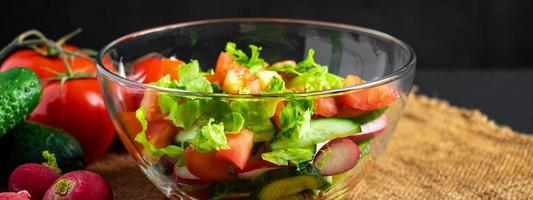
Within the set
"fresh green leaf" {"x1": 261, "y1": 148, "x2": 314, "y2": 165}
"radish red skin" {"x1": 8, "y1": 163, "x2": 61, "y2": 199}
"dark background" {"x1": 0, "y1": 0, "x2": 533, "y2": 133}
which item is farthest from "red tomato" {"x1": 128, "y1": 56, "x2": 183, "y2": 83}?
"dark background" {"x1": 0, "y1": 0, "x2": 533, "y2": 133}

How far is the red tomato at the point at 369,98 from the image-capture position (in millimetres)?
1182

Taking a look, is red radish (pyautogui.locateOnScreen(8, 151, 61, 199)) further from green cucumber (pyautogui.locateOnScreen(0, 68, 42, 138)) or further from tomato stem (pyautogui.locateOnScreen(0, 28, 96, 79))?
tomato stem (pyautogui.locateOnScreen(0, 28, 96, 79))

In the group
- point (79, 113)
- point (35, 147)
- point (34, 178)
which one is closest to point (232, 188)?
point (34, 178)

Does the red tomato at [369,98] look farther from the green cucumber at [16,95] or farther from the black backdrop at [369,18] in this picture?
the black backdrop at [369,18]

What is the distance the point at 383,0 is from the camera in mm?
3080

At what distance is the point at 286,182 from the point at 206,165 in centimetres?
12

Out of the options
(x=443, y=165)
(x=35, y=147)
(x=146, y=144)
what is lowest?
(x=443, y=165)

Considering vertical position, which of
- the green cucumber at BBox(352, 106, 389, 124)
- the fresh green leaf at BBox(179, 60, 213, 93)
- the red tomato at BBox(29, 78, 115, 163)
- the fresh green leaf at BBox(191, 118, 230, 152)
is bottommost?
the red tomato at BBox(29, 78, 115, 163)

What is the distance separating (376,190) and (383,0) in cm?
171

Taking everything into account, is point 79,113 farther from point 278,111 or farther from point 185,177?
point 278,111

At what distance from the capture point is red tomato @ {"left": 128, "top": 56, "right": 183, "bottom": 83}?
56.9 inches

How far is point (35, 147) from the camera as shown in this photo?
1.46 meters

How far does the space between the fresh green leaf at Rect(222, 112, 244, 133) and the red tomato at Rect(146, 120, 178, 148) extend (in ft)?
0.34

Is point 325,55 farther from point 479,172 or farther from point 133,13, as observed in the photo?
point 133,13
